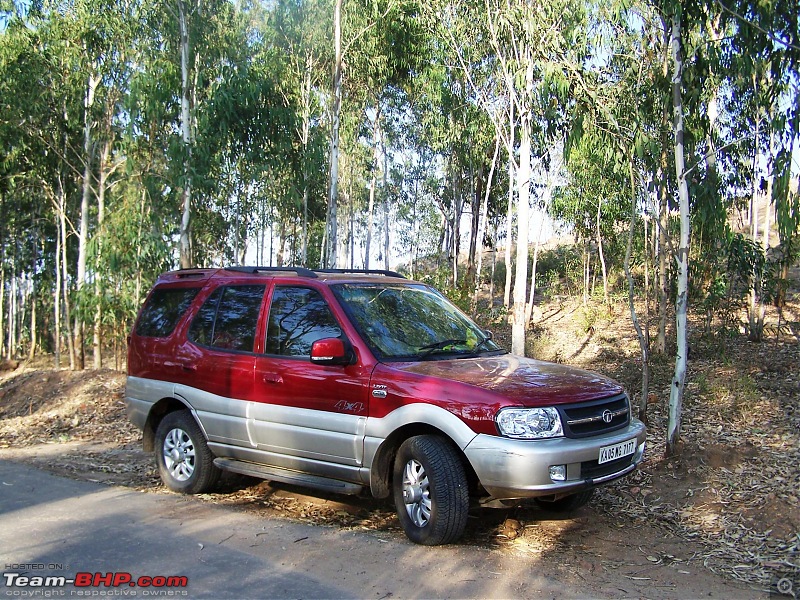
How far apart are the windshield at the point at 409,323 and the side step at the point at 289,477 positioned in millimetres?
1056

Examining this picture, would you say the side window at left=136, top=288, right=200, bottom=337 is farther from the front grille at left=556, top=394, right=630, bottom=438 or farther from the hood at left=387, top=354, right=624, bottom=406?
the front grille at left=556, top=394, right=630, bottom=438

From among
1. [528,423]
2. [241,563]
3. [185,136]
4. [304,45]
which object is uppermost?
[304,45]

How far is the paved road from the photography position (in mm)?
4062

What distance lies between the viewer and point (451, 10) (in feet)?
48.4

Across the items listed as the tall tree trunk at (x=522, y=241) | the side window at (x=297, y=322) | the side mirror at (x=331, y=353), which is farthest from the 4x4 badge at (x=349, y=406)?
the tall tree trunk at (x=522, y=241)

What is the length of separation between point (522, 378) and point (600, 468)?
810mm

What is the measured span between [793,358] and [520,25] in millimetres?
7301

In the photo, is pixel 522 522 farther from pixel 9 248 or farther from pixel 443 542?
pixel 9 248

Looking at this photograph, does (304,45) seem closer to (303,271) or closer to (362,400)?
(303,271)

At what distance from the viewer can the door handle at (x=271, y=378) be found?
568 cm

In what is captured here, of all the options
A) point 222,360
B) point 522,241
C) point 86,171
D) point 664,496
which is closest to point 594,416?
point 664,496

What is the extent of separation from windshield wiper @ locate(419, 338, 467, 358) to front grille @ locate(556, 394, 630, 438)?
1.27 meters

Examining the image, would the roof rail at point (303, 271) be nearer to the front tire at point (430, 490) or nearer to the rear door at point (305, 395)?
the rear door at point (305, 395)

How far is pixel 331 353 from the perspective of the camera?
205 inches
